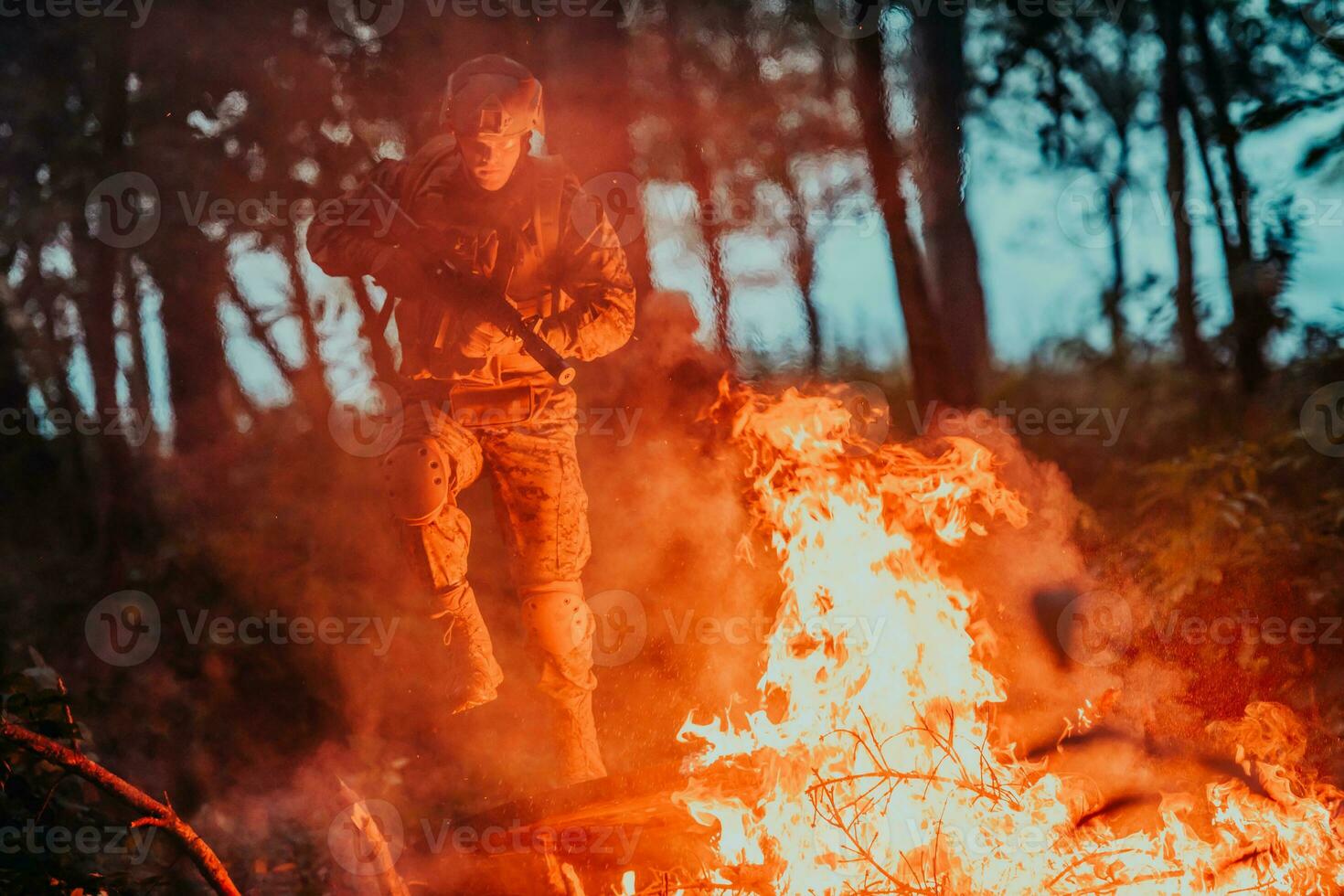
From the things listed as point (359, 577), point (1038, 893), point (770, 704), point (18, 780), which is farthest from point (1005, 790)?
point (18, 780)

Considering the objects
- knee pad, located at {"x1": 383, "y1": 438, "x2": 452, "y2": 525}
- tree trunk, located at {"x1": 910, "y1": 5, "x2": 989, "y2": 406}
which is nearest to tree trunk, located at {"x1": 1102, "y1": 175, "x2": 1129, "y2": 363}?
tree trunk, located at {"x1": 910, "y1": 5, "x2": 989, "y2": 406}

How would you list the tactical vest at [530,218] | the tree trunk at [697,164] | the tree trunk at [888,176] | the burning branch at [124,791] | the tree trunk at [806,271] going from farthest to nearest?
the tree trunk at [888,176], the tree trunk at [806,271], the tree trunk at [697,164], the tactical vest at [530,218], the burning branch at [124,791]

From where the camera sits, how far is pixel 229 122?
190 inches

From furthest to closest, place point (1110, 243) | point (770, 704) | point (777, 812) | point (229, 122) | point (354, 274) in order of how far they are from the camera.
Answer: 1. point (1110, 243)
2. point (770, 704)
3. point (229, 122)
4. point (354, 274)
5. point (777, 812)

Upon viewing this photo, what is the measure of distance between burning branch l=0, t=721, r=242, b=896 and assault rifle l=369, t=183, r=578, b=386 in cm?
206

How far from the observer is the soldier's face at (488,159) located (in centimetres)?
442

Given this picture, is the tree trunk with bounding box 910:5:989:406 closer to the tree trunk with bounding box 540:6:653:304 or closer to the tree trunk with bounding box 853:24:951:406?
the tree trunk with bounding box 853:24:951:406

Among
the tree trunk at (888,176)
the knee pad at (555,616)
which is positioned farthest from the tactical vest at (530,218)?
the tree trunk at (888,176)

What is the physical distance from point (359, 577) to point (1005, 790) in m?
3.01

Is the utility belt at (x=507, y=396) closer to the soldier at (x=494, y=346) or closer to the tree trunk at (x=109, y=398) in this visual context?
the soldier at (x=494, y=346)

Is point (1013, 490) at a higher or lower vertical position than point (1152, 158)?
lower

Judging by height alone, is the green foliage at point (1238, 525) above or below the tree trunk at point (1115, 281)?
below

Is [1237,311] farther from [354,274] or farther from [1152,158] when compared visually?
[354,274]

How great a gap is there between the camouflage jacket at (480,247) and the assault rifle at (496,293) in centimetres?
3
